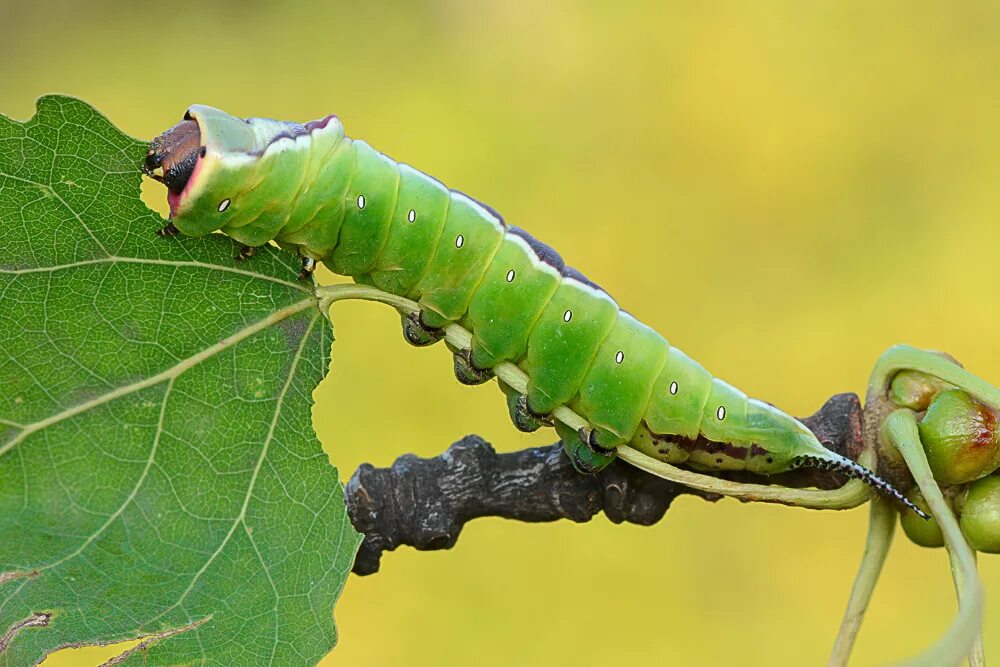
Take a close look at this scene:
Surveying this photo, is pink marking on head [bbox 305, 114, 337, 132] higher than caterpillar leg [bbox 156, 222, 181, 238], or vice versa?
pink marking on head [bbox 305, 114, 337, 132]

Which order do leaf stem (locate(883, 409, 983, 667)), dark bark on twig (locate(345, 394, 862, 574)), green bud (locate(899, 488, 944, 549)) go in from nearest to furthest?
leaf stem (locate(883, 409, 983, 667))
green bud (locate(899, 488, 944, 549))
dark bark on twig (locate(345, 394, 862, 574))

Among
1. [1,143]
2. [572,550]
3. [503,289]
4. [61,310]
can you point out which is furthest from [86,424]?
[572,550]

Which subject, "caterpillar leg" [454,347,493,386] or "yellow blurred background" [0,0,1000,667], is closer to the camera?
"caterpillar leg" [454,347,493,386]

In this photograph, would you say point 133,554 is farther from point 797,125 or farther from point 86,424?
point 797,125

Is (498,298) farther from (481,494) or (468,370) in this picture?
(481,494)

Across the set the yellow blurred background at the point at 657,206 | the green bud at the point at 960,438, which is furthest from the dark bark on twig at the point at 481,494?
the yellow blurred background at the point at 657,206

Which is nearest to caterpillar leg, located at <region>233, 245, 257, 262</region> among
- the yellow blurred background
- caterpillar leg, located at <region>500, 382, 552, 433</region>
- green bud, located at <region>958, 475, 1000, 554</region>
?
caterpillar leg, located at <region>500, 382, 552, 433</region>

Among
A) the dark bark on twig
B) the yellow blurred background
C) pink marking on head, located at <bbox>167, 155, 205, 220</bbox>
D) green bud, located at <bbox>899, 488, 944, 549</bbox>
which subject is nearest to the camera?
pink marking on head, located at <bbox>167, 155, 205, 220</bbox>

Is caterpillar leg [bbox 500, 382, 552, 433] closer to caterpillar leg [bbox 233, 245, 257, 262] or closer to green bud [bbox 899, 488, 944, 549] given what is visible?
caterpillar leg [bbox 233, 245, 257, 262]
